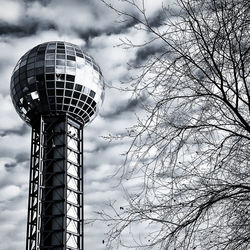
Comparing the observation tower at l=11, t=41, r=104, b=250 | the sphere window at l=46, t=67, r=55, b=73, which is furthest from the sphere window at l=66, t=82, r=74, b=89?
the sphere window at l=46, t=67, r=55, b=73

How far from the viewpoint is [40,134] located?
45062 mm

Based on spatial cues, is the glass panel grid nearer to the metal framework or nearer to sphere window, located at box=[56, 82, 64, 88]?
sphere window, located at box=[56, 82, 64, 88]

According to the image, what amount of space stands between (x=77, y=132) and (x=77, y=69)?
7217 millimetres

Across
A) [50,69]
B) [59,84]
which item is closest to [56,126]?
[59,84]

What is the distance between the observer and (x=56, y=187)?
42.7 meters

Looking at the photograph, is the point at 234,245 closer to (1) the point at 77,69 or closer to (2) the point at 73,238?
(2) the point at 73,238

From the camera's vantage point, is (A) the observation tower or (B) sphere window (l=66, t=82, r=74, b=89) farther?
(B) sphere window (l=66, t=82, r=74, b=89)

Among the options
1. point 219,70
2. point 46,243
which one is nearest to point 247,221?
point 219,70

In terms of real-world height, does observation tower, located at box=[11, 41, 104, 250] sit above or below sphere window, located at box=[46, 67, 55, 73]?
below

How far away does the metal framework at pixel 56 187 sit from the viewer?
41.0 meters

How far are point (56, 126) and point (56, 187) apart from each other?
7.25 metres

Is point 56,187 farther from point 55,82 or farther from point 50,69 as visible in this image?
point 50,69

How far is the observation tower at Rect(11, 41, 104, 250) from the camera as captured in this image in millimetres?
41625

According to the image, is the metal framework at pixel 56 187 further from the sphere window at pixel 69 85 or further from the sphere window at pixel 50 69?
the sphere window at pixel 50 69
